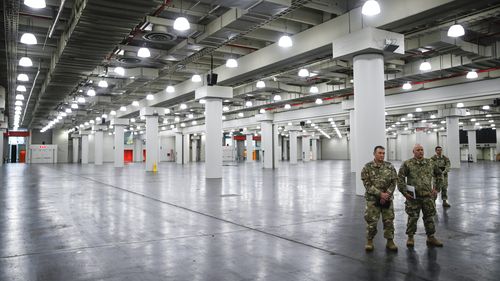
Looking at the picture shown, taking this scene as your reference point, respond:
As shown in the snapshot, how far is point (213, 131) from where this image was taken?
853 inches

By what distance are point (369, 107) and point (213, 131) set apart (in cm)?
1062

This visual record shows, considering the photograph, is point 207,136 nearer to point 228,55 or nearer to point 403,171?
point 228,55

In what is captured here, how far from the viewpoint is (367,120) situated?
41.7 ft

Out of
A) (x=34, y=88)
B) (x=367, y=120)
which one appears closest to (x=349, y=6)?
(x=367, y=120)

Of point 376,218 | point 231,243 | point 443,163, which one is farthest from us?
point 443,163

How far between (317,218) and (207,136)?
13.6 m

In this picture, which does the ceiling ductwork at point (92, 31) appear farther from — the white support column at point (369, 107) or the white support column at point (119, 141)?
the white support column at point (119, 141)

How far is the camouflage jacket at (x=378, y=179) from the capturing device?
19.0 feet

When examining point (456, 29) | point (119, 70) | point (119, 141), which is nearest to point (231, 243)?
point (456, 29)

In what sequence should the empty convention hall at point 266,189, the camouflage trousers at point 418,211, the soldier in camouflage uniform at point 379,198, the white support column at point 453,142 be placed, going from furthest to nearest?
1. the white support column at point 453,142
2. the camouflage trousers at point 418,211
3. the soldier in camouflage uniform at point 379,198
4. the empty convention hall at point 266,189

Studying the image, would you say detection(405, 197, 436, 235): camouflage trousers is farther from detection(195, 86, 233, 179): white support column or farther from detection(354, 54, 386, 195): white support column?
detection(195, 86, 233, 179): white support column

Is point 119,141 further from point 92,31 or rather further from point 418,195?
point 418,195

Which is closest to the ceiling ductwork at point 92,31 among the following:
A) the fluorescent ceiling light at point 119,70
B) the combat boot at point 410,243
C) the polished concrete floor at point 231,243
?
the fluorescent ceiling light at point 119,70

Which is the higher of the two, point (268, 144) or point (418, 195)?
point (268, 144)
